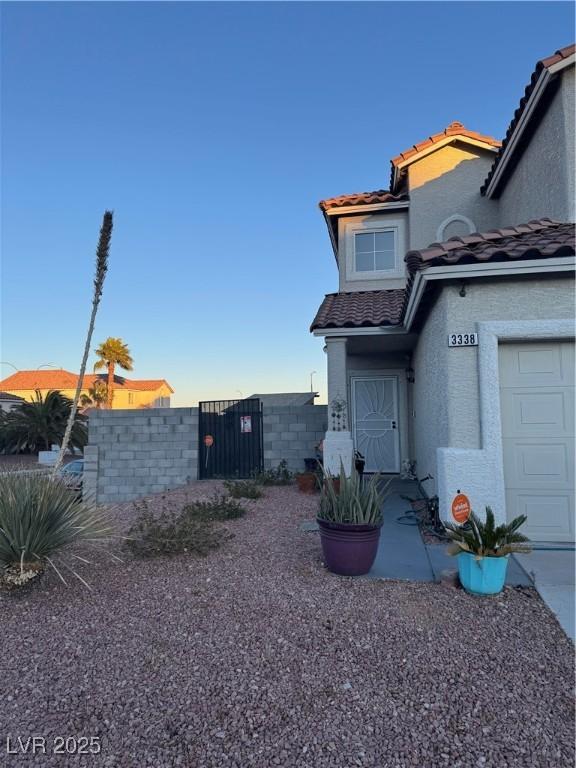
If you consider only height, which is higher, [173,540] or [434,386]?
[434,386]

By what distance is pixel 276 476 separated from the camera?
33.9 feet

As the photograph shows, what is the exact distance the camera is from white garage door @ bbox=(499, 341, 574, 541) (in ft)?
17.1

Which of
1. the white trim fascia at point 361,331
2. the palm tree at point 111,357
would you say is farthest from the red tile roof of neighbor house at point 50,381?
the white trim fascia at point 361,331

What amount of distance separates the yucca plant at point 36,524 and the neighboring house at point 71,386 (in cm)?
4282

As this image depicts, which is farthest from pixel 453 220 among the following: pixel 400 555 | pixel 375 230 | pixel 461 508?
pixel 400 555

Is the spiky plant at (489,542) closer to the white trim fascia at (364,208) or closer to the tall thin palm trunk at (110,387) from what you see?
the white trim fascia at (364,208)

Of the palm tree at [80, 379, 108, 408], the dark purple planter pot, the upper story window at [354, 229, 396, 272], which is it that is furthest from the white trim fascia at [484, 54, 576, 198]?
the palm tree at [80, 379, 108, 408]

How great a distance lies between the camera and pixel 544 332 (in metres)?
5.20

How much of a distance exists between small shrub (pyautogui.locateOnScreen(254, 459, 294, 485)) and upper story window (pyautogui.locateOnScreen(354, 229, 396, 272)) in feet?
18.8

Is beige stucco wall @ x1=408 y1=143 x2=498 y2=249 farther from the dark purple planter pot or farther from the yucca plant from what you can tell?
the yucca plant

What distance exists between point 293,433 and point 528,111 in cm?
803

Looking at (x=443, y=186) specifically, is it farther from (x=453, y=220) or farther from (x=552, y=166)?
(x=552, y=166)

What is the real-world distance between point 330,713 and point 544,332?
4.76 metres

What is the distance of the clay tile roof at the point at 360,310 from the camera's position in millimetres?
8648
